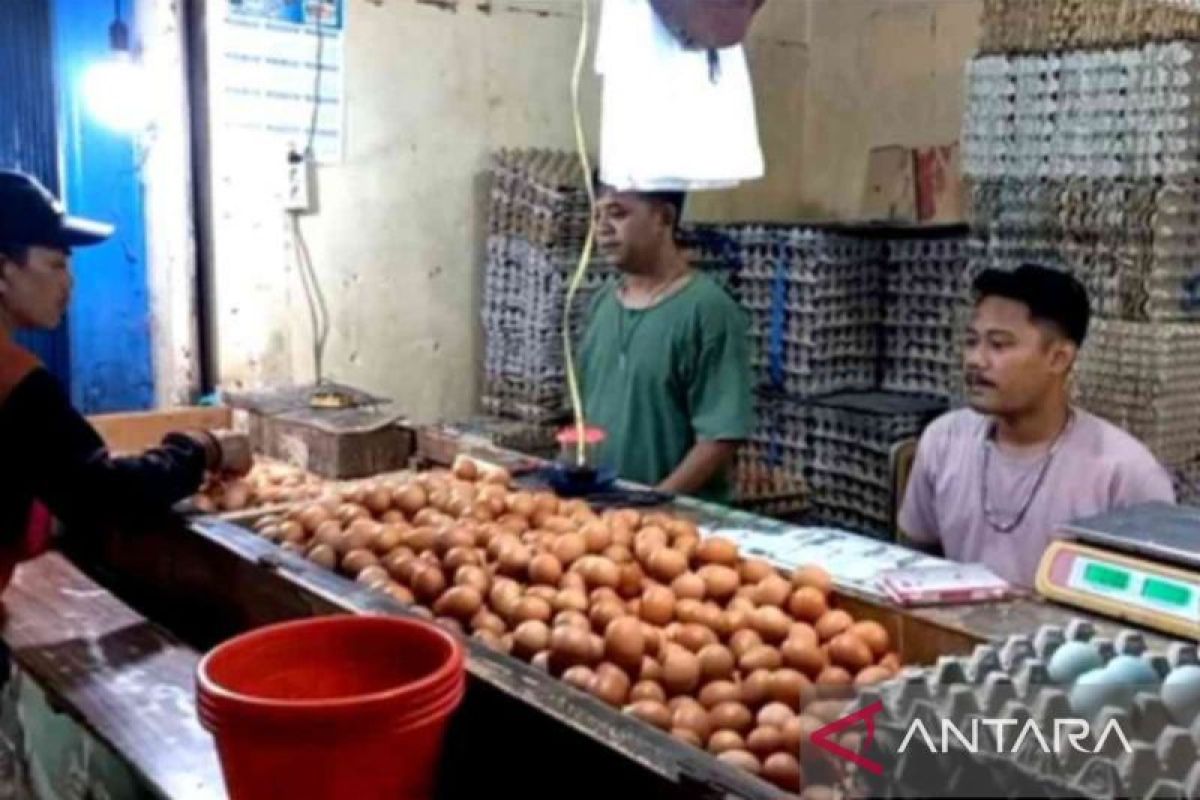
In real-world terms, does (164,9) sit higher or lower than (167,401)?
higher

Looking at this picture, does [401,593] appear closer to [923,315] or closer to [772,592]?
[772,592]

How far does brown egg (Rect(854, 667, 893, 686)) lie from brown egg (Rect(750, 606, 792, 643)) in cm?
13

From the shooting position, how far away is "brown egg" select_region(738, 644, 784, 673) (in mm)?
1684

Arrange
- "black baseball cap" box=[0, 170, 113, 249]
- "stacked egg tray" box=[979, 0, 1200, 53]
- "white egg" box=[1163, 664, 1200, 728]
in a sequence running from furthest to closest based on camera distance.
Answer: "stacked egg tray" box=[979, 0, 1200, 53] < "black baseball cap" box=[0, 170, 113, 249] < "white egg" box=[1163, 664, 1200, 728]

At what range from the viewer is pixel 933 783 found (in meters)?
0.45

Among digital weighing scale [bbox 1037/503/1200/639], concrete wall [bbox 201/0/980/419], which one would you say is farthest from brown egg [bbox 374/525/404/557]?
concrete wall [bbox 201/0/980/419]

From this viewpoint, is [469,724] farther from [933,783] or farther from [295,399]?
[295,399]

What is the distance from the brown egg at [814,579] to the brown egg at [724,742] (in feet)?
1.25

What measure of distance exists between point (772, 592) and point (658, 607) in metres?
0.18

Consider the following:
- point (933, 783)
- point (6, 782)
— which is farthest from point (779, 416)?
point (933, 783)

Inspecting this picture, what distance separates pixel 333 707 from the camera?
116 centimetres

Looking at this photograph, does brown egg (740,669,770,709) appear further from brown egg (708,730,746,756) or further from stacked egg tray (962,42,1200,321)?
stacked egg tray (962,42,1200,321)

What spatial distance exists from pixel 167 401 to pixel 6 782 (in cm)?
206

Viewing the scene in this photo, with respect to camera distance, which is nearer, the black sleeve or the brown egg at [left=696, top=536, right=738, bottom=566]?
the brown egg at [left=696, top=536, right=738, bottom=566]
